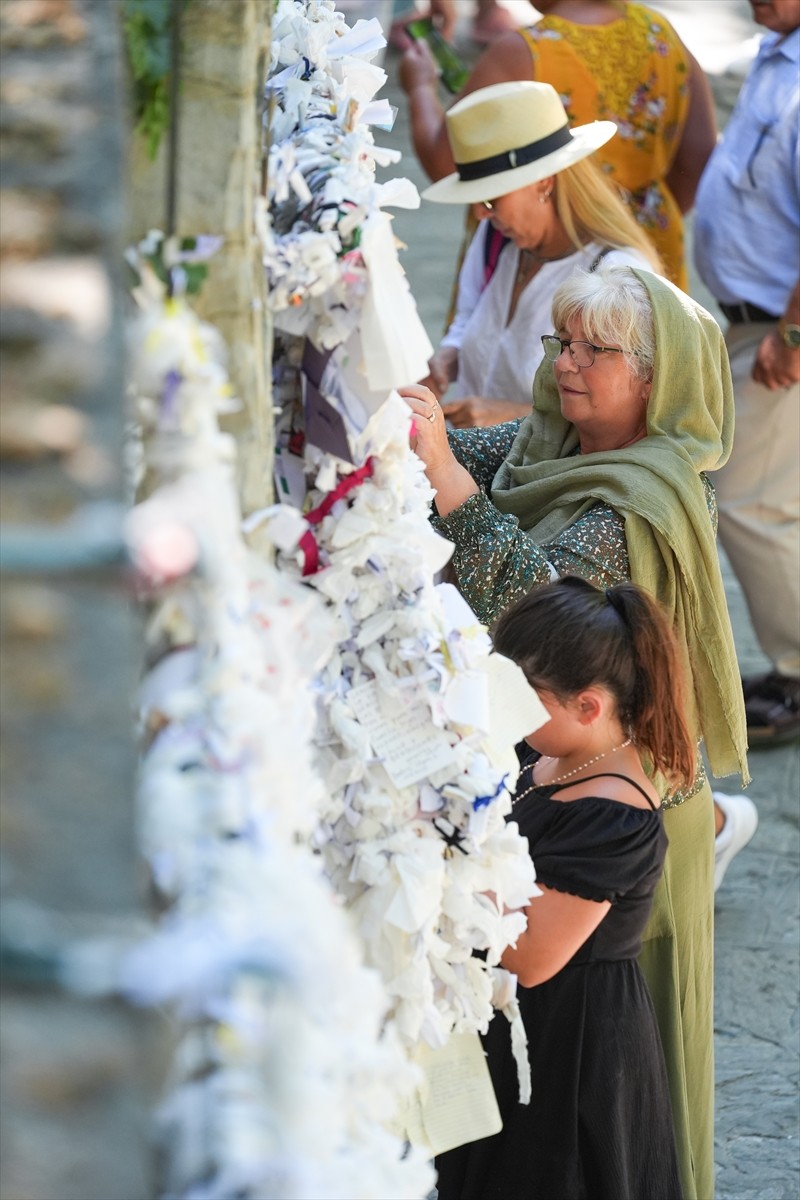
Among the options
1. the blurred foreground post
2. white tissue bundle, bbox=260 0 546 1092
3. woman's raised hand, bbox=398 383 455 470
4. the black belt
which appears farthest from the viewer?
the black belt

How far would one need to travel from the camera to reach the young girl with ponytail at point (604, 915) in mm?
1638

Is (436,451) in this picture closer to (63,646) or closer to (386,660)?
(386,660)

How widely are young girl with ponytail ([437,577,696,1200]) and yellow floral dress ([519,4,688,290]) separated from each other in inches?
65.3

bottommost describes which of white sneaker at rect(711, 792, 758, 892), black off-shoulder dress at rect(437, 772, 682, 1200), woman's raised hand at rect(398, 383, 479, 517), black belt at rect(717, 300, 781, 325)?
white sneaker at rect(711, 792, 758, 892)

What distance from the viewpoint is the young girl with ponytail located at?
1.64 m

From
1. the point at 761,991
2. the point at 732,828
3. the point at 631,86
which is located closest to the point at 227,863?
the point at 761,991

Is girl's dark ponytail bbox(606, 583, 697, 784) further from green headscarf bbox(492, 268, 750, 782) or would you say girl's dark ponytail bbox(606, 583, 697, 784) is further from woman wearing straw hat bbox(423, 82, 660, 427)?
woman wearing straw hat bbox(423, 82, 660, 427)

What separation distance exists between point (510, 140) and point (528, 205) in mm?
116

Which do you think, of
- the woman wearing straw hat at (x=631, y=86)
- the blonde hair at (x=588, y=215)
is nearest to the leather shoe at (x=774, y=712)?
the woman wearing straw hat at (x=631, y=86)

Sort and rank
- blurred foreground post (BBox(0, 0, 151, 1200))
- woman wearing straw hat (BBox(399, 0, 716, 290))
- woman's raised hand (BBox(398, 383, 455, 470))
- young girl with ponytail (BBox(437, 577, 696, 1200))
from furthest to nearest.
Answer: woman wearing straw hat (BBox(399, 0, 716, 290)), woman's raised hand (BBox(398, 383, 455, 470)), young girl with ponytail (BBox(437, 577, 696, 1200)), blurred foreground post (BBox(0, 0, 151, 1200))

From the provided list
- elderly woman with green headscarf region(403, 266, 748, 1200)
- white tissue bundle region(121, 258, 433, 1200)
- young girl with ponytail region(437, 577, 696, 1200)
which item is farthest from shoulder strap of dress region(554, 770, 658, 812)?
white tissue bundle region(121, 258, 433, 1200)

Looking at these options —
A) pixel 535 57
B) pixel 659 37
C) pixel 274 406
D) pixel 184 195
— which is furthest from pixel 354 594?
pixel 659 37

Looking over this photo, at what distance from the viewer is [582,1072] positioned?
5.52 feet

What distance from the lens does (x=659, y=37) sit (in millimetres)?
3098
